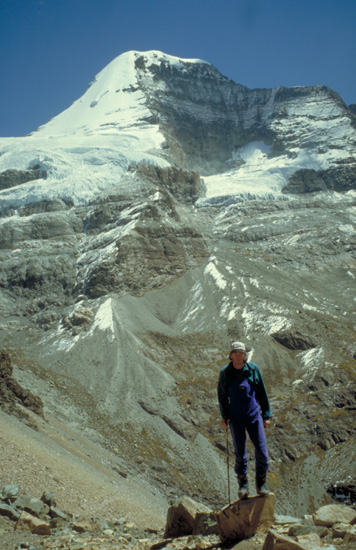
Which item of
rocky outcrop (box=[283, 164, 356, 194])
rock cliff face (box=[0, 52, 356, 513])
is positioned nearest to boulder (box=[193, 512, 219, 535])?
rock cliff face (box=[0, 52, 356, 513])

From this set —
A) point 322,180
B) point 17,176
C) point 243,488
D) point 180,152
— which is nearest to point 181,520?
point 243,488

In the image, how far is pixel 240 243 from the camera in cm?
11438

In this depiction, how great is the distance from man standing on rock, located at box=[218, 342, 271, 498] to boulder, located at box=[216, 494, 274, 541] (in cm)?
28

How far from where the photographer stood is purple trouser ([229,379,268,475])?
34.5 feet

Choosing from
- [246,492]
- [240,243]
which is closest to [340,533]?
[246,492]

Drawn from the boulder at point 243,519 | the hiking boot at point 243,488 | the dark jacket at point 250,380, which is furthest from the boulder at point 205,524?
the dark jacket at point 250,380

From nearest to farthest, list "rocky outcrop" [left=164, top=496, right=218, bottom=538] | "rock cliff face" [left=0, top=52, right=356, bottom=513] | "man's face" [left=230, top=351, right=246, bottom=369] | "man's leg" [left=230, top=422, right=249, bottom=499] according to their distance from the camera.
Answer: "man's face" [left=230, top=351, right=246, bottom=369]
"man's leg" [left=230, top=422, right=249, bottom=499]
"rocky outcrop" [left=164, top=496, right=218, bottom=538]
"rock cliff face" [left=0, top=52, right=356, bottom=513]

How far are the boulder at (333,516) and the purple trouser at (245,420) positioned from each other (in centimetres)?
159

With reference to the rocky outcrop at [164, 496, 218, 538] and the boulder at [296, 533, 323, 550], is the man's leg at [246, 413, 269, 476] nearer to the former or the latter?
the boulder at [296, 533, 323, 550]

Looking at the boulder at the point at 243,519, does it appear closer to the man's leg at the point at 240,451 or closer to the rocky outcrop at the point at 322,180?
the man's leg at the point at 240,451

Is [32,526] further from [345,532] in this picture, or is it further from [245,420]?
[345,532]

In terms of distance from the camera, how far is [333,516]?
11.1m

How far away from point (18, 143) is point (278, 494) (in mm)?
132393

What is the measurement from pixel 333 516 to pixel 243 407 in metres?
3.12
